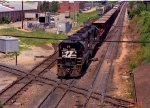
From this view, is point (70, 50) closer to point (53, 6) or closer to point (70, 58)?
point (70, 58)

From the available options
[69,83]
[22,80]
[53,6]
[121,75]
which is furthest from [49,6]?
[69,83]

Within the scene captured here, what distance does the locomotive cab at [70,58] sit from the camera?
29047 mm

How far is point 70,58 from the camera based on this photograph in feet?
96.0

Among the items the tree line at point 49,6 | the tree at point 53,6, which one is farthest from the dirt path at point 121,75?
the tree at point 53,6

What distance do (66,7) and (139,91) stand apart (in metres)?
117

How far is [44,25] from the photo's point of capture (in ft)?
236

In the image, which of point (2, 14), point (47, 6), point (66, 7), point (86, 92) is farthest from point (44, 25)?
point (66, 7)

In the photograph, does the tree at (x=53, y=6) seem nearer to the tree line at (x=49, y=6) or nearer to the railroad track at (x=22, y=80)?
the tree line at (x=49, y=6)

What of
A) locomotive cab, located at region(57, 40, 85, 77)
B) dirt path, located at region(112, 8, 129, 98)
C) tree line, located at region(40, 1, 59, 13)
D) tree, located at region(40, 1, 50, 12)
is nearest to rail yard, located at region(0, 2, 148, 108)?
locomotive cab, located at region(57, 40, 85, 77)

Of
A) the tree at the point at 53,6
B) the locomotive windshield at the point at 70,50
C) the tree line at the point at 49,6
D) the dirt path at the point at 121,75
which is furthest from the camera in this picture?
the tree at the point at 53,6

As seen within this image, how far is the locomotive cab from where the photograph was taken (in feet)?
95.3

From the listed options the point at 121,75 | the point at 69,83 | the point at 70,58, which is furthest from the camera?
the point at 121,75

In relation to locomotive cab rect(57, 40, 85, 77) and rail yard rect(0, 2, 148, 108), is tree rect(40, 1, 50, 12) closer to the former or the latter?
rail yard rect(0, 2, 148, 108)

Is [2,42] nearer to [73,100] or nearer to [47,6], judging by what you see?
[73,100]
